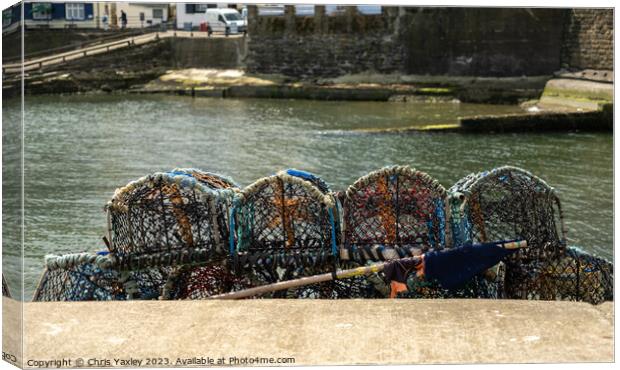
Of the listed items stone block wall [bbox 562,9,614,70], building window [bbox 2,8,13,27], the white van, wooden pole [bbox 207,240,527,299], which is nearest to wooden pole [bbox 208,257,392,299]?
wooden pole [bbox 207,240,527,299]

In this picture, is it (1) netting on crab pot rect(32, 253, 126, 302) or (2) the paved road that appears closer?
(1) netting on crab pot rect(32, 253, 126, 302)

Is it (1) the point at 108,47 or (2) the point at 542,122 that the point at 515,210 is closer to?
(2) the point at 542,122

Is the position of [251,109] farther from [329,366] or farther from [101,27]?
[329,366]

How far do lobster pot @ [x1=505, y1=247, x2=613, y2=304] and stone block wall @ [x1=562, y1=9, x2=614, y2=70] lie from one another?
21128 mm

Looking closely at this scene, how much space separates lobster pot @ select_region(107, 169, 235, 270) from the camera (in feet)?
17.5

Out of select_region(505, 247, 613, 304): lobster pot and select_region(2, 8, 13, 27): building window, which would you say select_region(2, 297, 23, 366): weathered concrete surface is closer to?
select_region(2, 8, 13, 27): building window

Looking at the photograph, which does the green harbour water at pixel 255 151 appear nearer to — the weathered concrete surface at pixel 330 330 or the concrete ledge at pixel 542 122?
the concrete ledge at pixel 542 122

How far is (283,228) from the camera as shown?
5.46 meters

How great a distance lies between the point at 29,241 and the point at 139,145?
937 centimetres

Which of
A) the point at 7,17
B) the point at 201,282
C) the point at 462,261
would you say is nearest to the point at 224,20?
the point at 201,282

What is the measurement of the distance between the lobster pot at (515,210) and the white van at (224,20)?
29.0 metres

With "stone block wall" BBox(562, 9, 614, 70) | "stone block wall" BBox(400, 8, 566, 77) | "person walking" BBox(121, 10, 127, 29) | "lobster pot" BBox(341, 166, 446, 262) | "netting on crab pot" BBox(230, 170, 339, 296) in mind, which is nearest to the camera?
"netting on crab pot" BBox(230, 170, 339, 296)

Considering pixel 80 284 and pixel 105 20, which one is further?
pixel 105 20

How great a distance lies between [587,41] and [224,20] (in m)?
13.4
